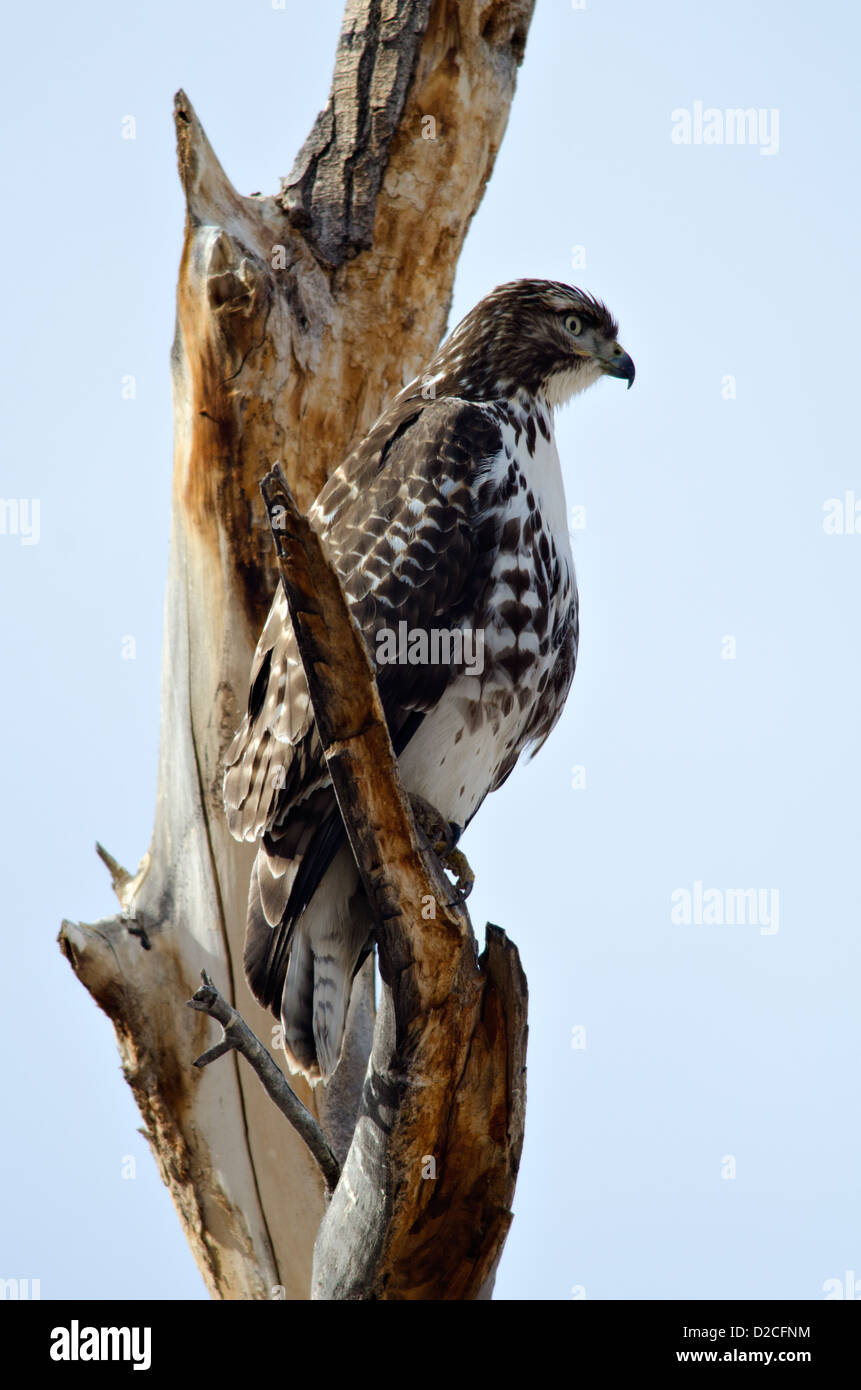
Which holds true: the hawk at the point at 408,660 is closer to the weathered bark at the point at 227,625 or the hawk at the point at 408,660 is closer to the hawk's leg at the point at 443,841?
the hawk's leg at the point at 443,841

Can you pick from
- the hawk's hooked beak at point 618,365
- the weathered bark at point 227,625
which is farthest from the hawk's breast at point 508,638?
the weathered bark at point 227,625

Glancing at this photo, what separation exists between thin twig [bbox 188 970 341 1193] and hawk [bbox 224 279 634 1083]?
0.59ft

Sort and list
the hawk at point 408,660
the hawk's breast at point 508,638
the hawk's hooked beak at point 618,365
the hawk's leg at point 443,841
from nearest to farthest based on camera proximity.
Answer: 1. the hawk at point 408,660
2. the hawk's breast at point 508,638
3. the hawk's leg at point 443,841
4. the hawk's hooked beak at point 618,365

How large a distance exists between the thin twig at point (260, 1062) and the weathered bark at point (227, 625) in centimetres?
100

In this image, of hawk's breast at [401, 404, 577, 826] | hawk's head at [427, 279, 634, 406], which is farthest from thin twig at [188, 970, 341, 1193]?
hawk's head at [427, 279, 634, 406]

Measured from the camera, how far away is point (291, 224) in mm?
5570

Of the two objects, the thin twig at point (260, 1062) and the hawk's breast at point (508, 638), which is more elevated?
the hawk's breast at point (508, 638)

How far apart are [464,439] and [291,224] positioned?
1849mm

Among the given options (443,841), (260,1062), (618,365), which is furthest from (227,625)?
(260,1062)

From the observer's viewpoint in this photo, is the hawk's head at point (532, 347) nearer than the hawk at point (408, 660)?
No

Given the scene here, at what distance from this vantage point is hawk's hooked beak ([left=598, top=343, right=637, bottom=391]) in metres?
4.86

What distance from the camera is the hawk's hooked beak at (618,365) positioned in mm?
4863
